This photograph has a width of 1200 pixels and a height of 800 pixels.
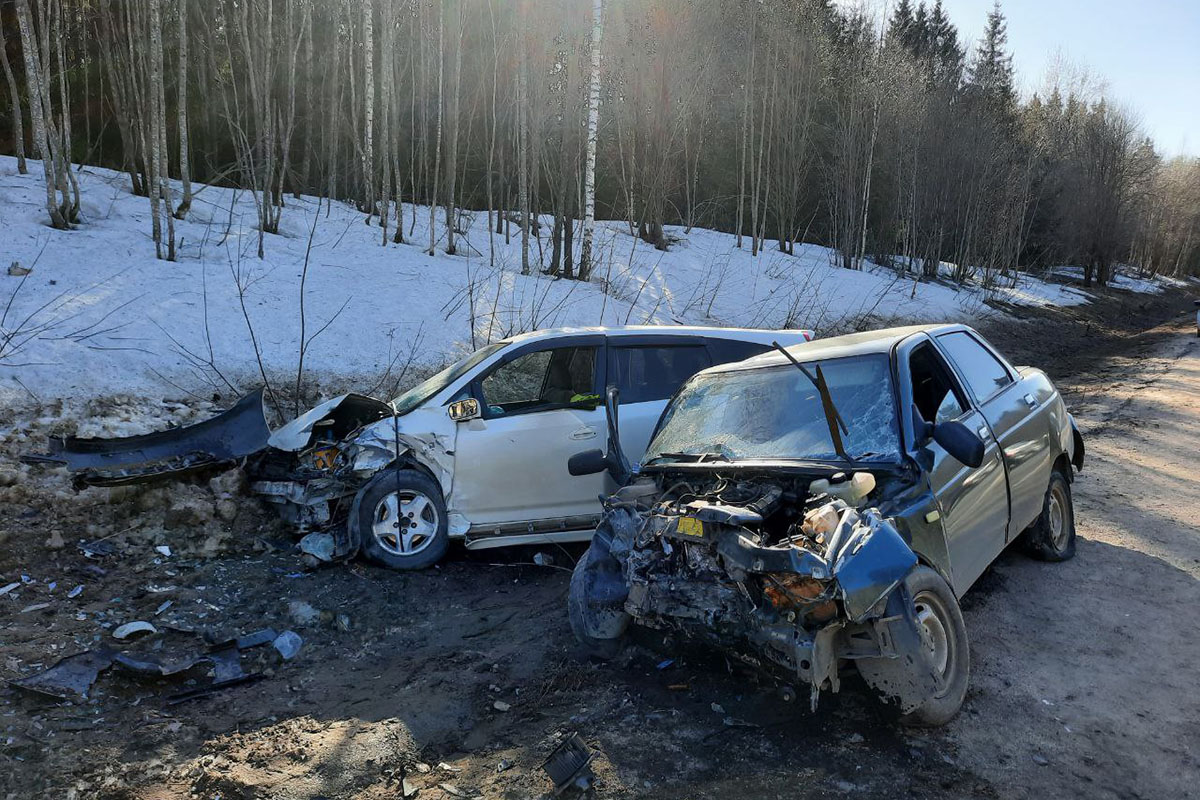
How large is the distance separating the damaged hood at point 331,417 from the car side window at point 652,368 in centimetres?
192

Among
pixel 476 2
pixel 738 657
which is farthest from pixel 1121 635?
pixel 476 2

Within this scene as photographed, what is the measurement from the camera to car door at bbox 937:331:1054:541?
476cm

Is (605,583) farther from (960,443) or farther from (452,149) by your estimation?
(452,149)

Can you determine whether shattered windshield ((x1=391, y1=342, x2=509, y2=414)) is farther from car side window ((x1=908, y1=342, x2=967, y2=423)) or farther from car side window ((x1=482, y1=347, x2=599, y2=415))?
car side window ((x1=908, y1=342, x2=967, y2=423))

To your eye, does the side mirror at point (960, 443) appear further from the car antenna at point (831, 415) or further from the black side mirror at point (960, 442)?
the car antenna at point (831, 415)

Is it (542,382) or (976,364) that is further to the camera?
(542,382)

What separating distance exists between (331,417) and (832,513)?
4.70 m

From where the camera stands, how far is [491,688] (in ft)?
13.8

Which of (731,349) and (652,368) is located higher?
(731,349)

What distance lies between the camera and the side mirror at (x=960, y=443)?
3.72 meters

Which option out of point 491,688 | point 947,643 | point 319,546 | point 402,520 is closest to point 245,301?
point 319,546

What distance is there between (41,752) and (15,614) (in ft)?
6.05

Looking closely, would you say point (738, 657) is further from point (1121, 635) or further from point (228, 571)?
point (228, 571)

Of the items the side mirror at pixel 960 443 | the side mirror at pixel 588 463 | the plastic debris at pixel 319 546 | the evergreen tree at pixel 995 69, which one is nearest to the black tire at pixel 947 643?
the side mirror at pixel 960 443
